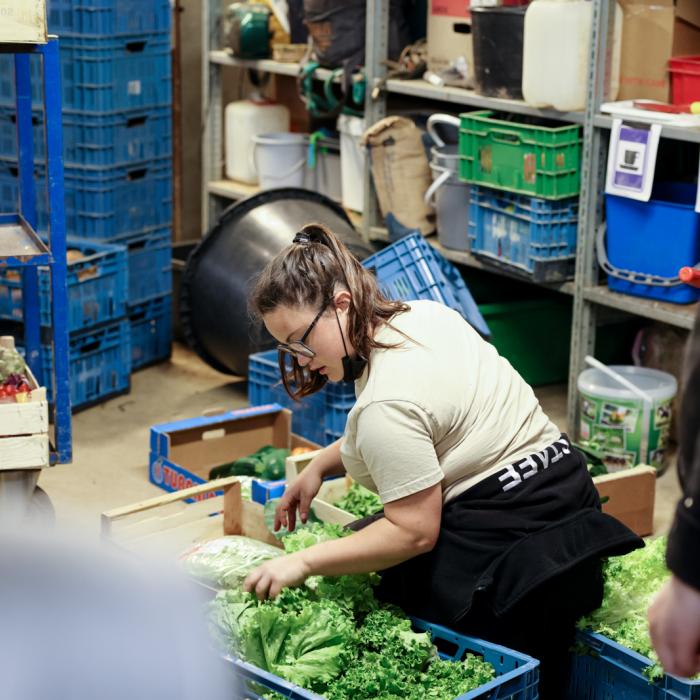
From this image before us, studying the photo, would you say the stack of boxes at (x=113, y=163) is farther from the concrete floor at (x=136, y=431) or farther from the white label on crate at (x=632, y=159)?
the white label on crate at (x=632, y=159)

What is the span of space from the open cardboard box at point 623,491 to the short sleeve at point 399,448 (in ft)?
4.03

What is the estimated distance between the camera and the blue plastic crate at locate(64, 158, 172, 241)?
20.7 feet

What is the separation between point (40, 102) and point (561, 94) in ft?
8.08

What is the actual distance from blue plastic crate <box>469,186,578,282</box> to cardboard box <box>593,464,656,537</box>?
46.9 inches

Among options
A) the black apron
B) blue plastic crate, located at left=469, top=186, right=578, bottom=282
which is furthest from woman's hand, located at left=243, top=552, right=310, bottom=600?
blue plastic crate, located at left=469, top=186, right=578, bottom=282

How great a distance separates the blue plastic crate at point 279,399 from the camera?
5.32m

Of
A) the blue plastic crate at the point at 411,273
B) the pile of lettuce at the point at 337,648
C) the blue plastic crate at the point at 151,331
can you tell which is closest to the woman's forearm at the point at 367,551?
the pile of lettuce at the point at 337,648

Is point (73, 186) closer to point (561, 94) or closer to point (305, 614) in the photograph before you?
point (561, 94)

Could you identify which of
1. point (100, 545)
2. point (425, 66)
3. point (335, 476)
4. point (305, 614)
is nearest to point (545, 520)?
point (305, 614)

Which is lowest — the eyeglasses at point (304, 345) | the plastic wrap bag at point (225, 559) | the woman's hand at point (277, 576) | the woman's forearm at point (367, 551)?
the plastic wrap bag at point (225, 559)

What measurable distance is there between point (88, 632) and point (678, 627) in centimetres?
84

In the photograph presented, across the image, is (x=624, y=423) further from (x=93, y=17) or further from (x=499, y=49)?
(x=93, y=17)

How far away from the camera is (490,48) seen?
218 inches

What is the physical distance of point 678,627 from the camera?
1.80 metres
